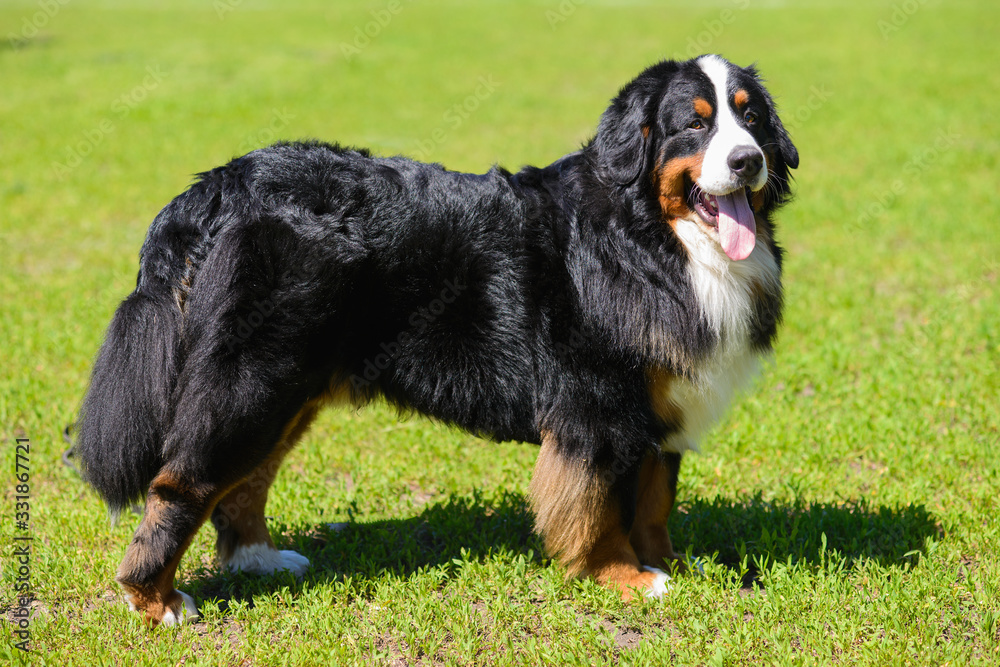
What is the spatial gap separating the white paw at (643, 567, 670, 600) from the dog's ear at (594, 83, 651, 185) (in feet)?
5.88

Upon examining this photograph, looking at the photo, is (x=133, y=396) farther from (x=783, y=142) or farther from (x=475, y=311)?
(x=783, y=142)

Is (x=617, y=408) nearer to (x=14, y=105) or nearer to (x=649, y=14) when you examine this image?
(x=14, y=105)

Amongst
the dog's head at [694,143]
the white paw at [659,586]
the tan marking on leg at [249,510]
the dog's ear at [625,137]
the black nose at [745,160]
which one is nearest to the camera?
the black nose at [745,160]

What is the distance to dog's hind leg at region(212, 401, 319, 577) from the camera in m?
3.96

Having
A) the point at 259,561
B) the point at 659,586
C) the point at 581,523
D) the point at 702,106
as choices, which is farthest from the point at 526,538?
the point at 702,106

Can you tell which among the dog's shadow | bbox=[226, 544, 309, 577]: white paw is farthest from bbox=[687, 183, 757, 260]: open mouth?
bbox=[226, 544, 309, 577]: white paw

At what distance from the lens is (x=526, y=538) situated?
4352 millimetres

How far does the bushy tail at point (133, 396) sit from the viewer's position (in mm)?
3451

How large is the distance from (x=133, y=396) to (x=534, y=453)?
2648 millimetres

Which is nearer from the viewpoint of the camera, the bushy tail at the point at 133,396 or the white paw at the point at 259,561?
the bushy tail at the point at 133,396

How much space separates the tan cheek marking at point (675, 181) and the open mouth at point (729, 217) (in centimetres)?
4

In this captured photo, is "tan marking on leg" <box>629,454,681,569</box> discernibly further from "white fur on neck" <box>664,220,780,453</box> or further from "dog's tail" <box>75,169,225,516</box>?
"dog's tail" <box>75,169,225,516</box>

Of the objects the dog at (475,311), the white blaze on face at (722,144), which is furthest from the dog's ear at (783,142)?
the white blaze on face at (722,144)

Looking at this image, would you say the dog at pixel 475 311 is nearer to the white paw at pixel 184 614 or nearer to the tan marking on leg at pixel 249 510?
the white paw at pixel 184 614
